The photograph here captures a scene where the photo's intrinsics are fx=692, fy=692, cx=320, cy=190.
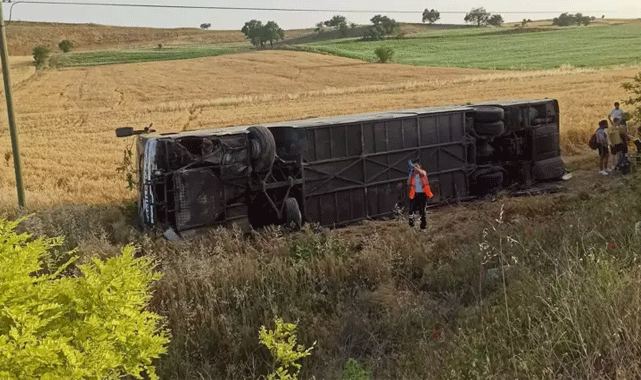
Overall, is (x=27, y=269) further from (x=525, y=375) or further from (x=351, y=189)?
(x=351, y=189)

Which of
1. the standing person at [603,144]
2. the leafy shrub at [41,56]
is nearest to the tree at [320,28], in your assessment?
the leafy shrub at [41,56]

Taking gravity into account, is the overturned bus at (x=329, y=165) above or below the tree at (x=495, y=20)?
below

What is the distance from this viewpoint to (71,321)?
4.44 metres

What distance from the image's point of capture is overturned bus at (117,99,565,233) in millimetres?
12375

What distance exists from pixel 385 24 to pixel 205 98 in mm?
58263

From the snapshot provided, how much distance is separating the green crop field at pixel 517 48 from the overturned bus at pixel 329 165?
3930 centimetres

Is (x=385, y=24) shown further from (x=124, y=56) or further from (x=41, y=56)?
(x=41, y=56)

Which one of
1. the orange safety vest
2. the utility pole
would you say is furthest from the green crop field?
the utility pole

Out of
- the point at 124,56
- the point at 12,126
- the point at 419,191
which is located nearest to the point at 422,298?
the point at 419,191

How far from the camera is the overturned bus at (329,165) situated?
12.4 metres

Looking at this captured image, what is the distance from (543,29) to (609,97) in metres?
63.8

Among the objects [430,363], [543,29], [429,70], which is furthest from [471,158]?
[543,29]

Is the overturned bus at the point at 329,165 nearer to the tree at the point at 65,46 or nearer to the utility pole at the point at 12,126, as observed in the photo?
the utility pole at the point at 12,126

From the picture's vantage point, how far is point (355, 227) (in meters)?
13.8
